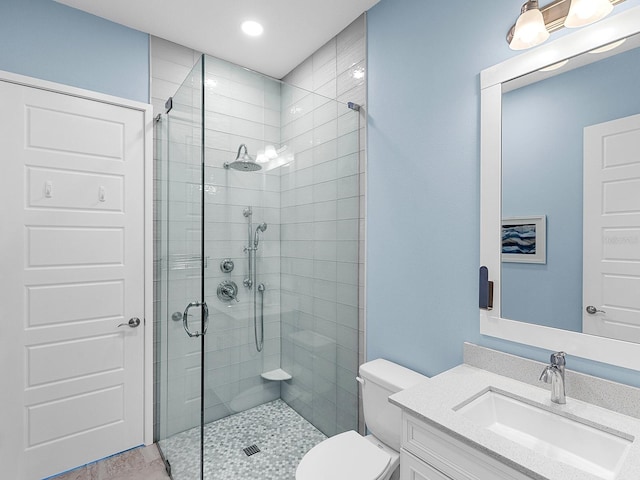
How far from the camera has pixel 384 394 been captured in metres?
Answer: 1.69

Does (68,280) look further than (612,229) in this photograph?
Yes

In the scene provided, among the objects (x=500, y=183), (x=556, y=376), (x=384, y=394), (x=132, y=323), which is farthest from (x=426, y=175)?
(x=132, y=323)

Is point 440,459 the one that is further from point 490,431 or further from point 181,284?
point 181,284

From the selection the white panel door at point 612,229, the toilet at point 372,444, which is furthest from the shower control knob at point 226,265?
the white panel door at point 612,229

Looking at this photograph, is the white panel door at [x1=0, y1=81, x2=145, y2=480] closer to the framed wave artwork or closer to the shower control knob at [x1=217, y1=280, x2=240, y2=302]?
the shower control knob at [x1=217, y1=280, x2=240, y2=302]

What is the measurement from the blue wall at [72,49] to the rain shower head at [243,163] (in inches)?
40.3

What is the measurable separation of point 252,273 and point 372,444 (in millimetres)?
1056

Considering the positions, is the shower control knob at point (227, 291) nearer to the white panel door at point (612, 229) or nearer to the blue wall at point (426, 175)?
the blue wall at point (426, 175)

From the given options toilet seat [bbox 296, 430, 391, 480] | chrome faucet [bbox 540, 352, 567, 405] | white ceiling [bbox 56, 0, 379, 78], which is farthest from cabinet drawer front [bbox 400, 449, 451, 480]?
white ceiling [bbox 56, 0, 379, 78]

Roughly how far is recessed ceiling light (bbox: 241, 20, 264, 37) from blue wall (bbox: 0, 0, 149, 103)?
681mm

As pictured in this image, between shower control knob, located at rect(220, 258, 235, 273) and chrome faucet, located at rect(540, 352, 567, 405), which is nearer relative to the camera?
chrome faucet, located at rect(540, 352, 567, 405)

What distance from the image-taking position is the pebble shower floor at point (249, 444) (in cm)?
174

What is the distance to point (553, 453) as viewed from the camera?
3.61 ft

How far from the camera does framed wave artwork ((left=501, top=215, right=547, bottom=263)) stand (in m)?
1.33
